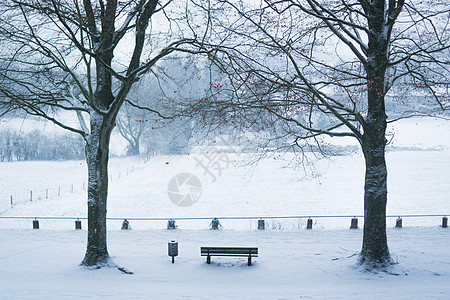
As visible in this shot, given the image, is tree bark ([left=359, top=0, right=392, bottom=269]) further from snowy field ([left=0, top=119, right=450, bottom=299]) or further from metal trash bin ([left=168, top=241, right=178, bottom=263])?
metal trash bin ([left=168, top=241, right=178, bottom=263])

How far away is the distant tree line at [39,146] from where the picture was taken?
4788cm

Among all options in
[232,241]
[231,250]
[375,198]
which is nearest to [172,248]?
[231,250]

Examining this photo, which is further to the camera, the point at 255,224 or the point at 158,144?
the point at 158,144

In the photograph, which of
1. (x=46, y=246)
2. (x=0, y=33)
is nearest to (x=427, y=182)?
(x=46, y=246)

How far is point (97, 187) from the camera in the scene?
9555mm

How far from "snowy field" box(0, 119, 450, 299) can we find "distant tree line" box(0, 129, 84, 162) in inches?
458

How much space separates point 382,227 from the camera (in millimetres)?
9266

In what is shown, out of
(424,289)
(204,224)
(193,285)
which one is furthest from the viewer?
(204,224)

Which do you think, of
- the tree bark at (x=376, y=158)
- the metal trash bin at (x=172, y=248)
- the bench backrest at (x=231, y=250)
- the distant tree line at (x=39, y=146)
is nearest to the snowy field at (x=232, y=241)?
the metal trash bin at (x=172, y=248)

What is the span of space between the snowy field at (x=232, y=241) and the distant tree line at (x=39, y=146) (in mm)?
11646

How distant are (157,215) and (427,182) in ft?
82.6

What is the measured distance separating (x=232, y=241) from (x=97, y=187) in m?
6.58

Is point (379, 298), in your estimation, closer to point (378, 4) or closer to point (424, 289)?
point (424, 289)

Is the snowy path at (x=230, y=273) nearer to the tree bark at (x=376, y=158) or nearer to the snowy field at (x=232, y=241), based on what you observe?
the snowy field at (x=232, y=241)
